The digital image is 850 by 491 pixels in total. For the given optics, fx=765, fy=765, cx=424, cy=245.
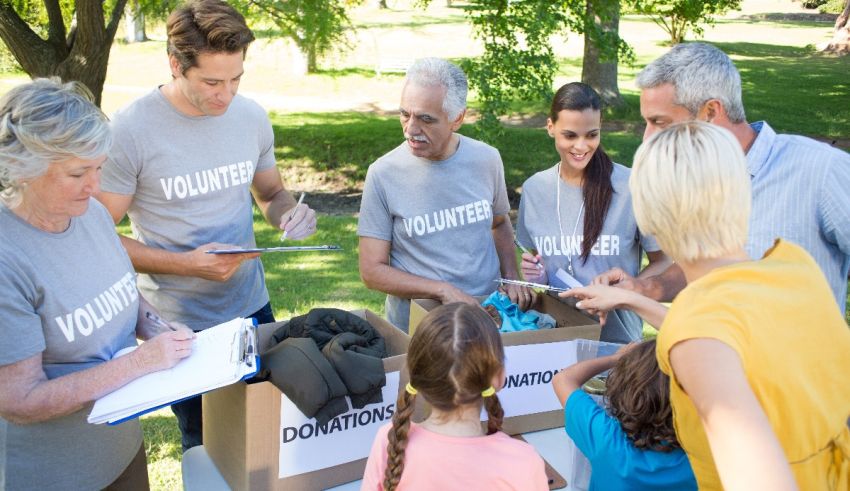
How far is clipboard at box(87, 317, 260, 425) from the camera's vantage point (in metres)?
1.71

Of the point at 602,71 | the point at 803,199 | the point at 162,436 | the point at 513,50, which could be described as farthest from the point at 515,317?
the point at 602,71

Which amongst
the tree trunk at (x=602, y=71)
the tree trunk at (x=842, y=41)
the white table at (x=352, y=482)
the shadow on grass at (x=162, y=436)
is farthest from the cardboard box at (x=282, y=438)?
the tree trunk at (x=842, y=41)

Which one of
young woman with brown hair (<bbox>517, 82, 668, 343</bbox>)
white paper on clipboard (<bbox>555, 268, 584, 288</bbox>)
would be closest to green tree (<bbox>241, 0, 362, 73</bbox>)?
young woman with brown hair (<bbox>517, 82, 668, 343</bbox>)

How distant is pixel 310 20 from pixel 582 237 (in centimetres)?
515

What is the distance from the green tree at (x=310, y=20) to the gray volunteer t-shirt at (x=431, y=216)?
4.78 metres

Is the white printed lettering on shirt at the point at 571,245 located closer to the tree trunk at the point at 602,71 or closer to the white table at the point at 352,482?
the white table at the point at 352,482

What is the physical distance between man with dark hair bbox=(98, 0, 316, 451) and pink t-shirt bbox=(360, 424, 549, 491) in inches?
44.2

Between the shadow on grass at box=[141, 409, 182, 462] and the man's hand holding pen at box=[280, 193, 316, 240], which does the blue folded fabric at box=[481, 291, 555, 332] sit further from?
the shadow on grass at box=[141, 409, 182, 462]

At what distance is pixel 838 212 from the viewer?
2.00 meters

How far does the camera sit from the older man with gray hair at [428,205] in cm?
268

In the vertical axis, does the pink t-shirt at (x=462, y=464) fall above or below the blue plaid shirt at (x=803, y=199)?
below

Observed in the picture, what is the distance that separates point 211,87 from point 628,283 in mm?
1507

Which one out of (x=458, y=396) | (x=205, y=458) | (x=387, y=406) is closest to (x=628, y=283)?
(x=387, y=406)

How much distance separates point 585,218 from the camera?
2.74 metres
